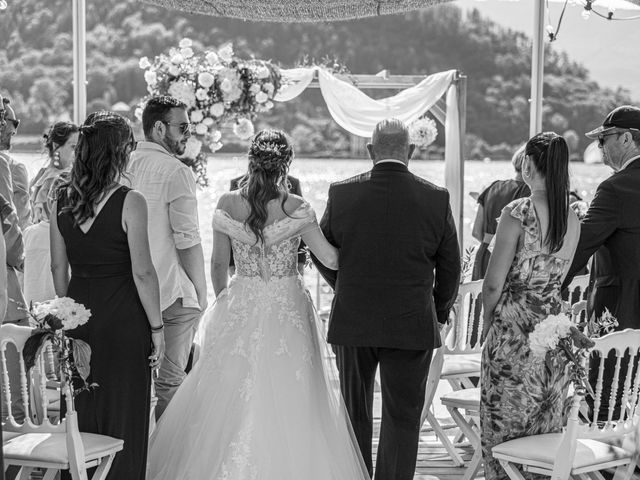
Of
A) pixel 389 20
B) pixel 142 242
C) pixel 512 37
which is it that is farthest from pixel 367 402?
pixel 512 37

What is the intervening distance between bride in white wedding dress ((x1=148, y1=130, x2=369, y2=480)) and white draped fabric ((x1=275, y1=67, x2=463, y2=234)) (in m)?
4.04

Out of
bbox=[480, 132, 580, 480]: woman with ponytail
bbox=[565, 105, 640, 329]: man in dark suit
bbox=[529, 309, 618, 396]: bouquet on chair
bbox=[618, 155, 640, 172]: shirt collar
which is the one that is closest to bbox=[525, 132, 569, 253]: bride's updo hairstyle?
bbox=[480, 132, 580, 480]: woman with ponytail

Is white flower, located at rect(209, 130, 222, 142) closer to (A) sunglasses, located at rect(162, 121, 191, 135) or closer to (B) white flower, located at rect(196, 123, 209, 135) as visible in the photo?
(B) white flower, located at rect(196, 123, 209, 135)

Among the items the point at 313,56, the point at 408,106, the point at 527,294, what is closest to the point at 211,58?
the point at 408,106

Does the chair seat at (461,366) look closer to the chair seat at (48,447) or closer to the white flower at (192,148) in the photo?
the chair seat at (48,447)

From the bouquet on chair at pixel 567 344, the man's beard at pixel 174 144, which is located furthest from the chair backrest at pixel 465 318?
the man's beard at pixel 174 144

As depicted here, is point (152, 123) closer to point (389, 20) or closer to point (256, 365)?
point (256, 365)

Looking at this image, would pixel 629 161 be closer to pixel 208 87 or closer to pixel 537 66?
pixel 537 66

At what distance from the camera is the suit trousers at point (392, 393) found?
3.37 meters

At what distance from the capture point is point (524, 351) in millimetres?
3240

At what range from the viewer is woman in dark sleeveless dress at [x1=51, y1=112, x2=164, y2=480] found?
3.00 m

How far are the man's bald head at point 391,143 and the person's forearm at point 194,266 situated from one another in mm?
967

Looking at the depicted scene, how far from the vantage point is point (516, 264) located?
127 inches

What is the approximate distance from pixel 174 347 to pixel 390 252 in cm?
113
